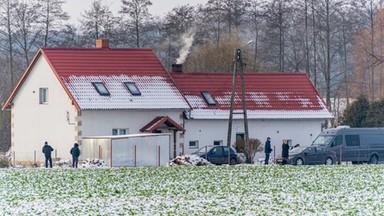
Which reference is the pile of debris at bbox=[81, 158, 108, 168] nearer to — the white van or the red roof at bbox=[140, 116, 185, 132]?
the red roof at bbox=[140, 116, 185, 132]

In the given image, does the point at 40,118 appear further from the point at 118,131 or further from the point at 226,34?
the point at 226,34

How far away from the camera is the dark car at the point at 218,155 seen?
6297 centimetres

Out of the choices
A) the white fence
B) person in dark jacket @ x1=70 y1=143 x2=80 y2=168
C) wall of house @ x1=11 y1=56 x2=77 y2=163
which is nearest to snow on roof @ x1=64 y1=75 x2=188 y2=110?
wall of house @ x1=11 y1=56 x2=77 y2=163

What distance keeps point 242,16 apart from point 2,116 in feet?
90.0

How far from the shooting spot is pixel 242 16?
106125mm

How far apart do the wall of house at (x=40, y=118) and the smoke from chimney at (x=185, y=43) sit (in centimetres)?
2016

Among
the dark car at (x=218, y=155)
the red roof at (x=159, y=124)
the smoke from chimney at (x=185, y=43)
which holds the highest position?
the smoke from chimney at (x=185, y=43)

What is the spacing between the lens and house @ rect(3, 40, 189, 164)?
6581 cm

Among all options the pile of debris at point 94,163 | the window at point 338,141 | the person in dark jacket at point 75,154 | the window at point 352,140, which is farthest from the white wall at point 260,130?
the person in dark jacket at point 75,154

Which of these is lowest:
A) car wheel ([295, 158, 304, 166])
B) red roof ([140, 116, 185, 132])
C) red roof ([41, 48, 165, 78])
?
car wheel ([295, 158, 304, 166])

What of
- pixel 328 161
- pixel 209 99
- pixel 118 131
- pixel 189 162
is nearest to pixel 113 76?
pixel 118 131

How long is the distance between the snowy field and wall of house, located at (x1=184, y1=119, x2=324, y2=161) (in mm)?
16502

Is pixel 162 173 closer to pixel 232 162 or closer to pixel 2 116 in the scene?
pixel 232 162

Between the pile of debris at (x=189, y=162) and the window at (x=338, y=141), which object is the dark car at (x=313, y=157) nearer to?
the window at (x=338, y=141)
